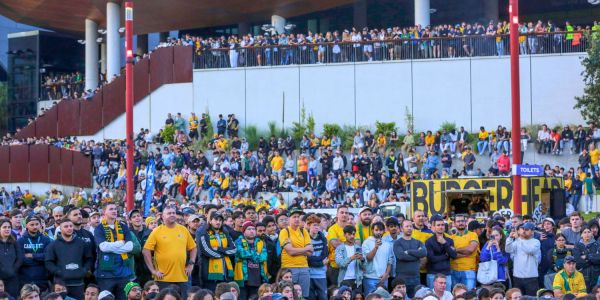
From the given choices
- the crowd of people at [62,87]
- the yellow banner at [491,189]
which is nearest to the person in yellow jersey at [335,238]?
the yellow banner at [491,189]

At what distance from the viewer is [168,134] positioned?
50.2 m

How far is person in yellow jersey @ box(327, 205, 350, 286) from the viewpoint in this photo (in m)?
19.5

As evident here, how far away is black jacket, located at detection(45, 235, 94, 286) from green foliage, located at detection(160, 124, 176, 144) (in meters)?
32.7

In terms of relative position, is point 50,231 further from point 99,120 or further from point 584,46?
point 99,120

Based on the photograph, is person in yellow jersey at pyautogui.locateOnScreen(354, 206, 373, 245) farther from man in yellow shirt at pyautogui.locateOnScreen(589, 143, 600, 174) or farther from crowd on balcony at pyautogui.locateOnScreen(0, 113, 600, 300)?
man in yellow shirt at pyautogui.locateOnScreen(589, 143, 600, 174)

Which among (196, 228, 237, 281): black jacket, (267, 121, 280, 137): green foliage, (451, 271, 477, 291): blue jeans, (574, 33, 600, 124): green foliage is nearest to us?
(196, 228, 237, 281): black jacket

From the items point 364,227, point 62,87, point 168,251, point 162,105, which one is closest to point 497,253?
→ point 364,227

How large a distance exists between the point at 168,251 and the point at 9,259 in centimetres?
231

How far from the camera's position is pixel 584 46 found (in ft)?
155

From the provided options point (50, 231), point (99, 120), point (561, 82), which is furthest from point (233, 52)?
point (50, 231)

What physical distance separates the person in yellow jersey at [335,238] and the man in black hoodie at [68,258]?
424cm

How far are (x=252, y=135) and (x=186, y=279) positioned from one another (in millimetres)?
32696

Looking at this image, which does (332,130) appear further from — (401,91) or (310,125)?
(401,91)

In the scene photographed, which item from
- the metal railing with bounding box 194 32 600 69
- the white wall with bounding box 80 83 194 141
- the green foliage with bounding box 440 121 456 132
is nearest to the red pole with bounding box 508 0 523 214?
the green foliage with bounding box 440 121 456 132
